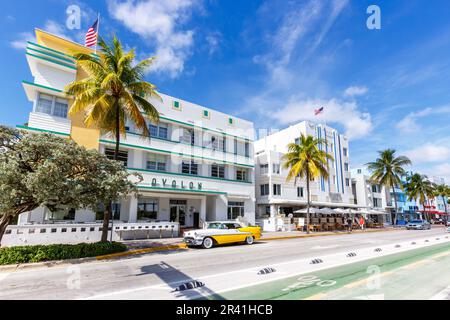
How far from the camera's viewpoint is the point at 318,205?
38188 mm

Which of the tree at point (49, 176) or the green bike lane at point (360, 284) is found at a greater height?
the tree at point (49, 176)

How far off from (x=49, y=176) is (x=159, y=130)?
15.1 meters

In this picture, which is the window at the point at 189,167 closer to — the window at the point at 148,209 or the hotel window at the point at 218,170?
the hotel window at the point at 218,170

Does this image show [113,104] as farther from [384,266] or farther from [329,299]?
[384,266]

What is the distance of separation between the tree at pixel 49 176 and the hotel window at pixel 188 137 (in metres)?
13.7

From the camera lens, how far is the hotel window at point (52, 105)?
62.5 feet

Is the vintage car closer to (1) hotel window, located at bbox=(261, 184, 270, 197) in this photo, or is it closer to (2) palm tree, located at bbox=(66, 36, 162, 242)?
(2) palm tree, located at bbox=(66, 36, 162, 242)

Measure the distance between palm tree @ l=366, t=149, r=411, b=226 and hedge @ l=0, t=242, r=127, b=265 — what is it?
4880 centimetres

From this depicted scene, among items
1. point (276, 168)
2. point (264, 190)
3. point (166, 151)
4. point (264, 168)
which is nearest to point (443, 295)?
point (166, 151)

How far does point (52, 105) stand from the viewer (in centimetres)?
1942

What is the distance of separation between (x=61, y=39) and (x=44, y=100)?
5.32 meters

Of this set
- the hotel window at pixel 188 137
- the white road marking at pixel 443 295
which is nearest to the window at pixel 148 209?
the hotel window at pixel 188 137

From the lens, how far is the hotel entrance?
2506cm

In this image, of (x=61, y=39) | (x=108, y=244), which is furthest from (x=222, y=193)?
(x=61, y=39)
